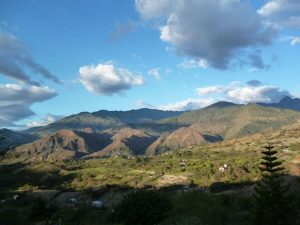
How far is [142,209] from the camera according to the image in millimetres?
29078

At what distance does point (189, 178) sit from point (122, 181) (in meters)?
31.6

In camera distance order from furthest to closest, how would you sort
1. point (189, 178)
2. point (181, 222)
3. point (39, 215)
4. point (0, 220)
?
point (189, 178) < point (39, 215) < point (0, 220) < point (181, 222)

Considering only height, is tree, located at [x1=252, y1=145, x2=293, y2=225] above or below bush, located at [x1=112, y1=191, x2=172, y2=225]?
above

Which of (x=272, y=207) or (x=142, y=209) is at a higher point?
(x=272, y=207)

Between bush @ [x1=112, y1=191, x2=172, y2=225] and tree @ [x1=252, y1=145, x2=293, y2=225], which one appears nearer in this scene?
tree @ [x1=252, y1=145, x2=293, y2=225]

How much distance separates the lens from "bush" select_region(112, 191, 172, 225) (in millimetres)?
28906

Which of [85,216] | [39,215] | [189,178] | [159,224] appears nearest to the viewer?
[159,224]

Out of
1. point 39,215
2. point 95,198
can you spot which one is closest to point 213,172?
point 95,198

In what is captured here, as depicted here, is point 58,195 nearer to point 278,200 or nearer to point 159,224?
point 159,224

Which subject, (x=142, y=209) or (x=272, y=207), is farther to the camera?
(x=142, y=209)

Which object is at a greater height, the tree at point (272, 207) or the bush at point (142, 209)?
the tree at point (272, 207)

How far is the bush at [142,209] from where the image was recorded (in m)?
28.9

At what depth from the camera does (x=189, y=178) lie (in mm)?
184375

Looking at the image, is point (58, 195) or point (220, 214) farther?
point (58, 195)
